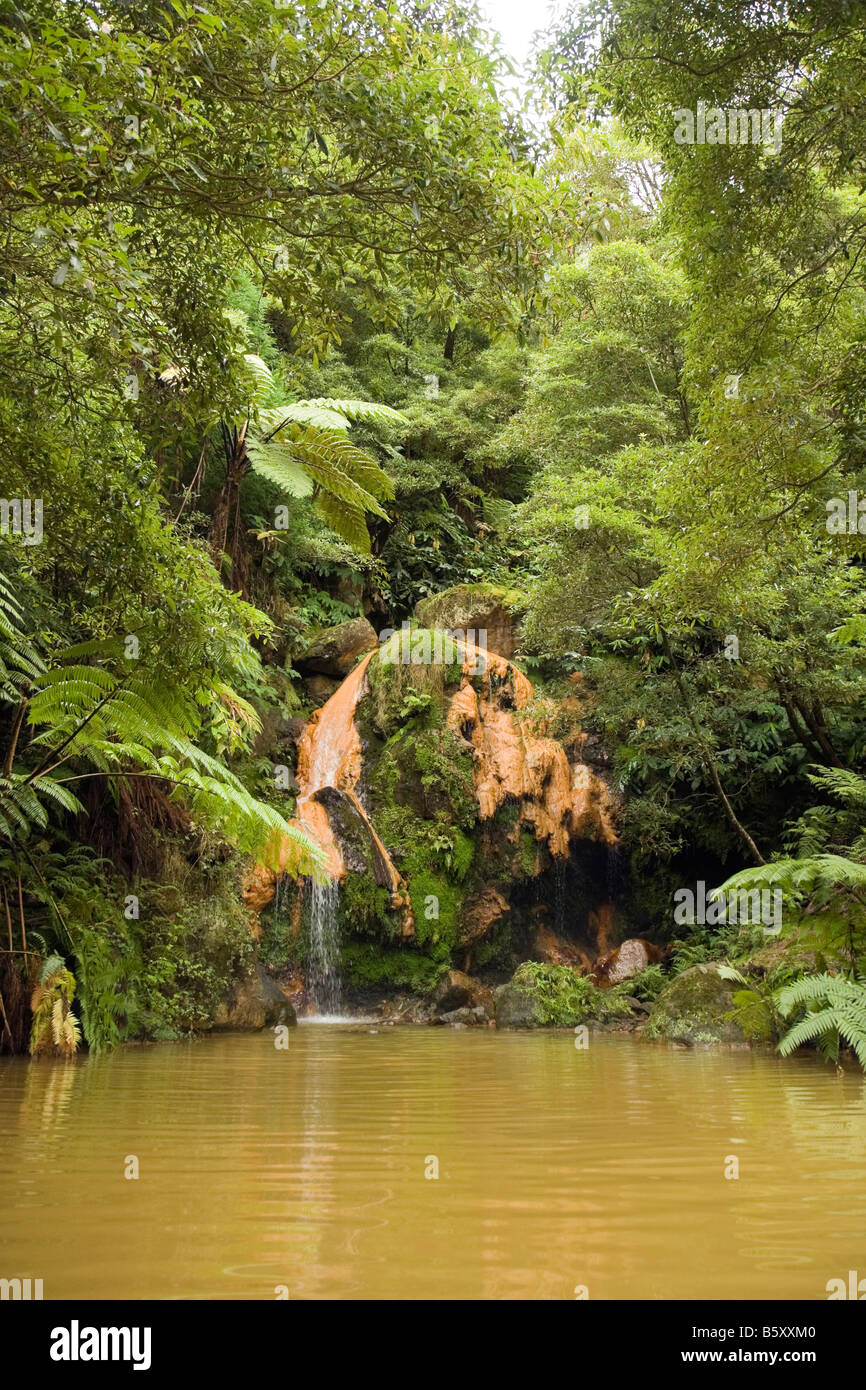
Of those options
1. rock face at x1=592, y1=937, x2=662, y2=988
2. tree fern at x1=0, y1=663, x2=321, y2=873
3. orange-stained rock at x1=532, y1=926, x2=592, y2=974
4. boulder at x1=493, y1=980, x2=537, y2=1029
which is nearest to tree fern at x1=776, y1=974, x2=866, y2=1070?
tree fern at x1=0, y1=663, x2=321, y2=873

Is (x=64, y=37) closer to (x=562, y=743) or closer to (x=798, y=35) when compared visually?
(x=798, y=35)

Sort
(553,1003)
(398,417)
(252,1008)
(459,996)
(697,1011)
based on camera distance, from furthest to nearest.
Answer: (398,417) → (459,996) → (553,1003) → (252,1008) → (697,1011)

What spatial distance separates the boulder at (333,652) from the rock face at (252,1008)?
7175mm

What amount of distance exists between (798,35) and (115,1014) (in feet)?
26.2

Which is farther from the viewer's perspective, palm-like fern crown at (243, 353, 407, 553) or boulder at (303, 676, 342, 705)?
boulder at (303, 676, 342, 705)

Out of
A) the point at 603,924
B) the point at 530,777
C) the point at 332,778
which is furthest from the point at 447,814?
the point at 603,924

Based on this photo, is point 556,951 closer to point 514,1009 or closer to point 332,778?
point 514,1009

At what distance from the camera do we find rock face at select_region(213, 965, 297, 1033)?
8859mm

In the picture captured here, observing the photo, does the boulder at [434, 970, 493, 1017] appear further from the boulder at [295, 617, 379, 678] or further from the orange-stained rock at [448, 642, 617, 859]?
the boulder at [295, 617, 379, 678]

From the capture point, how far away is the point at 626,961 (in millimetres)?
12742

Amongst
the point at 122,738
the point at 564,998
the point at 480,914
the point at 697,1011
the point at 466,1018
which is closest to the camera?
the point at 122,738

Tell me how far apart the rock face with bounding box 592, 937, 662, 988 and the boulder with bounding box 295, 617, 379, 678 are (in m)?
6.13

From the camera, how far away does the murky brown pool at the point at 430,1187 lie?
1862mm

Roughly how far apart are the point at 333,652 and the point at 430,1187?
44.7ft
